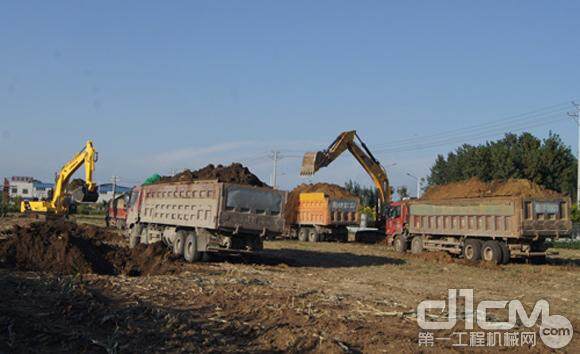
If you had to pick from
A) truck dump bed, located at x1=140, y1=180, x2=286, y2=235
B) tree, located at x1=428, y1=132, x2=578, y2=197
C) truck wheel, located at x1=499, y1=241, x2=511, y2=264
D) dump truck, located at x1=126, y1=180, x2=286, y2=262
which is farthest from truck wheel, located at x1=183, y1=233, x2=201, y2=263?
tree, located at x1=428, y1=132, x2=578, y2=197

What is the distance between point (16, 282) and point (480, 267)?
15868 mm

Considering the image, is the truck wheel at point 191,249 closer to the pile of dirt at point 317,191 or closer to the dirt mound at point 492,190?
the dirt mound at point 492,190

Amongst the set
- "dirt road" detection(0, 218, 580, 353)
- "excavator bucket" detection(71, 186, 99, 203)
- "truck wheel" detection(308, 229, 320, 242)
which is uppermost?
"excavator bucket" detection(71, 186, 99, 203)

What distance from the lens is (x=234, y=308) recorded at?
9820 millimetres

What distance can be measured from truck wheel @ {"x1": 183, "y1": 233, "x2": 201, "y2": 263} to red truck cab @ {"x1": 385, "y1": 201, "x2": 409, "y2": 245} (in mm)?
12670

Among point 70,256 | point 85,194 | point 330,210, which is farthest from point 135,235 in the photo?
point 330,210

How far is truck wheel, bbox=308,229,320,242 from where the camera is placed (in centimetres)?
3600

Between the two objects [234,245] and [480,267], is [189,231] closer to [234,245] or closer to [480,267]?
[234,245]

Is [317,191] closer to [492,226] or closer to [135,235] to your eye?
[135,235]

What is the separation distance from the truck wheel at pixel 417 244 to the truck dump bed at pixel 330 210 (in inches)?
314

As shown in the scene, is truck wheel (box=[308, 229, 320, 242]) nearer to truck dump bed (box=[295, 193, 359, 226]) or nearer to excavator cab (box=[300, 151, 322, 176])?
truck dump bed (box=[295, 193, 359, 226])

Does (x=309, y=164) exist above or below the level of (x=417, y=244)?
above

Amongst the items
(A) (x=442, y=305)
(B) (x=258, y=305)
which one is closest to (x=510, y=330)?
(A) (x=442, y=305)

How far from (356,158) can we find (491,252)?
495 inches
